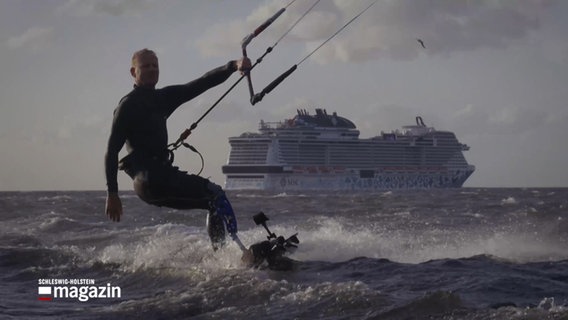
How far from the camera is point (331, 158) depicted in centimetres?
10306

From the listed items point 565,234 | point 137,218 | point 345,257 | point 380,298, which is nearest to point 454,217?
point 565,234

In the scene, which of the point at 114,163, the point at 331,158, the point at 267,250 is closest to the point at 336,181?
the point at 331,158

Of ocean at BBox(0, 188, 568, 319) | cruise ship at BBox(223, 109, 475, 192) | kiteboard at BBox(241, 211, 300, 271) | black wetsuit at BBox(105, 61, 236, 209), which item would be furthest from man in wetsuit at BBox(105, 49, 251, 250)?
cruise ship at BBox(223, 109, 475, 192)

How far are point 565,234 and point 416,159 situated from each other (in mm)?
92212

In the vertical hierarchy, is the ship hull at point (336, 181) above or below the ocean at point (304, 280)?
above

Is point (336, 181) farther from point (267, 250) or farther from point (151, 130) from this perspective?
point (151, 130)

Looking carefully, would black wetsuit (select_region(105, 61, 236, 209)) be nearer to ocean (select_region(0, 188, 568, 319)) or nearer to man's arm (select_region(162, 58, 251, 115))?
man's arm (select_region(162, 58, 251, 115))

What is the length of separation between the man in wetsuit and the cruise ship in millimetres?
92159

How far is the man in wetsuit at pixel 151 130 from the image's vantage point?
21.0 ft

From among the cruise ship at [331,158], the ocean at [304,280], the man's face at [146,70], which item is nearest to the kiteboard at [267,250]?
the ocean at [304,280]

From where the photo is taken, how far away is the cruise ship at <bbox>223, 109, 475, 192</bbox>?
3949 inches

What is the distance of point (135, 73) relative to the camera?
6602 mm

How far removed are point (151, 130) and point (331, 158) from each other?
9686 cm

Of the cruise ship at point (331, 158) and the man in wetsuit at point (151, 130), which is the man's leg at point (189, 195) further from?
the cruise ship at point (331, 158)
